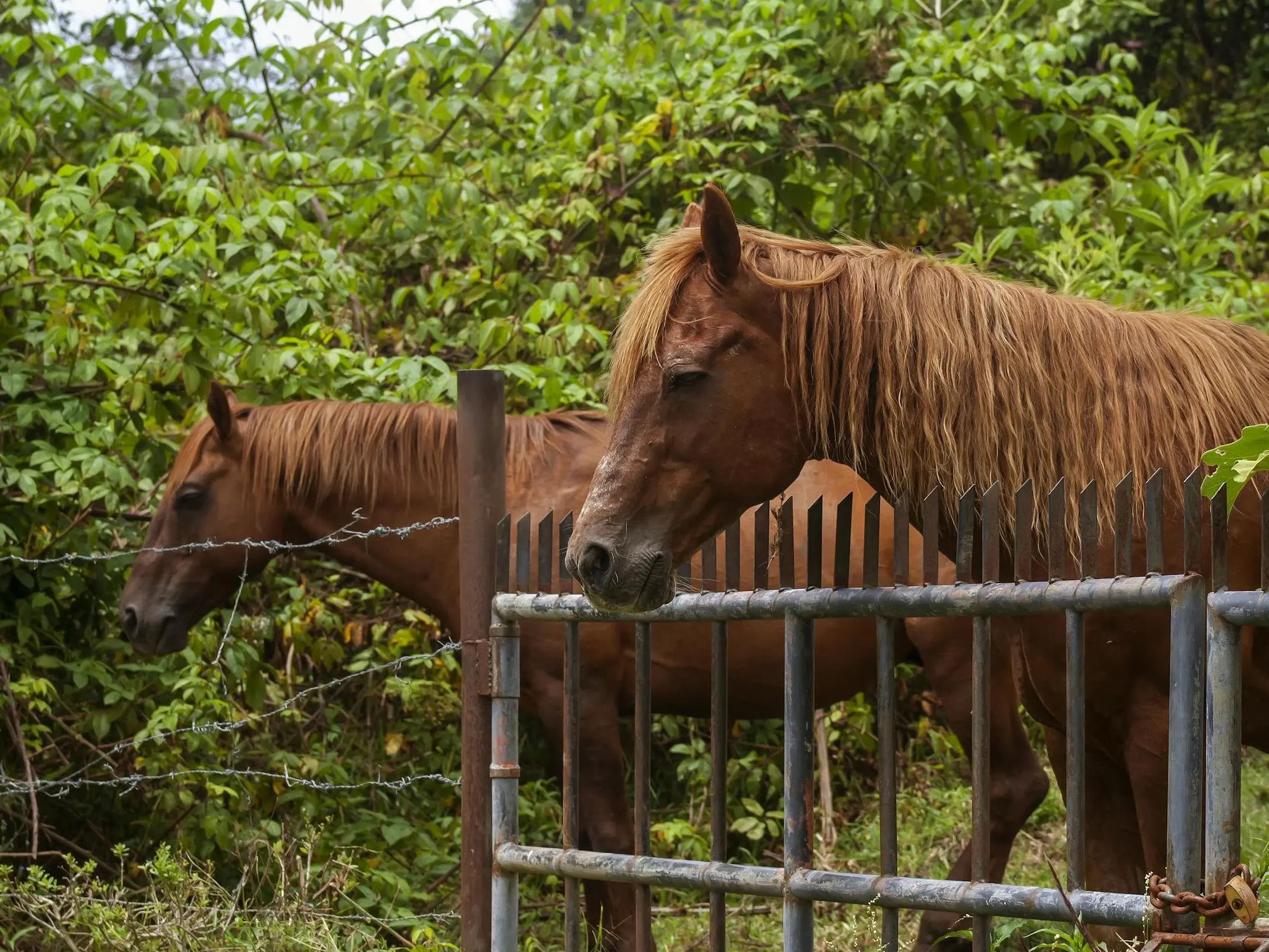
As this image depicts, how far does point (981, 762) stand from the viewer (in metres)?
2.05

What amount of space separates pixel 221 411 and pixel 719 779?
2.61 meters

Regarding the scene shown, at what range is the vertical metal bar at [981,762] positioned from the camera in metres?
2.04

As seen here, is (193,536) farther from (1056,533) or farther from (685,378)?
(1056,533)

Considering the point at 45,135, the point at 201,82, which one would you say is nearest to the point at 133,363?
the point at 45,135

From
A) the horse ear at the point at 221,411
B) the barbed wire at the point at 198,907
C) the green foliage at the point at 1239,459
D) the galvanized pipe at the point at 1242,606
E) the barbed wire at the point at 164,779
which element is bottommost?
the barbed wire at the point at 198,907

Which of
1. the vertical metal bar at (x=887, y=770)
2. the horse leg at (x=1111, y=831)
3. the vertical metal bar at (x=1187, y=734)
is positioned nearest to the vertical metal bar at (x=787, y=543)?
the vertical metal bar at (x=887, y=770)

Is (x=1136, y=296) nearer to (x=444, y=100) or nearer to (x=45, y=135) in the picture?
(x=444, y=100)

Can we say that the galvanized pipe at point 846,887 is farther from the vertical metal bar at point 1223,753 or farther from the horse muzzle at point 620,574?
the horse muzzle at point 620,574

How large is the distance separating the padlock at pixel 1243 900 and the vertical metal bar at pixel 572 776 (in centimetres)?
132

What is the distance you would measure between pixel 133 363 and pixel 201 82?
2.04 metres

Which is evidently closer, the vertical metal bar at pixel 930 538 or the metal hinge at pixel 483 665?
the vertical metal bar at pixel 930 538

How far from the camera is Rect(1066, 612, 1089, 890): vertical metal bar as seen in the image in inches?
75.2

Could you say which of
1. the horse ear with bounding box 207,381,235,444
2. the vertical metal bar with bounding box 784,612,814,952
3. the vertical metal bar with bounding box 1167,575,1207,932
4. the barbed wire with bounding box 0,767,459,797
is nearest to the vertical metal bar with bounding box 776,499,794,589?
the vertical metal bar with bounding box 784,612,814,952

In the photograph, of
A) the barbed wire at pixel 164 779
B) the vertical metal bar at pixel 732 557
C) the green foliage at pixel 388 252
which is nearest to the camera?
the vertical metal bar at pixel 732 557
